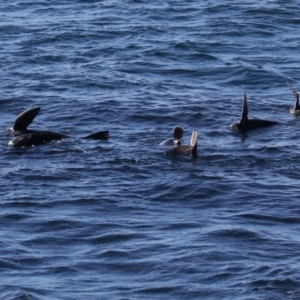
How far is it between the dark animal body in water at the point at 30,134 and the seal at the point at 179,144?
49.9 inches

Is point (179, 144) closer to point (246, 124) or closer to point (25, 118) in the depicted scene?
point (246, 124)

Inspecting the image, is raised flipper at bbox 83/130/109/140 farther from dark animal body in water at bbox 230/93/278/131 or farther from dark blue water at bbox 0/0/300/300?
dark animal body in water at bbox 230/93/278/131

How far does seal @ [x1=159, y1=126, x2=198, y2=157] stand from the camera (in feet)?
57.0

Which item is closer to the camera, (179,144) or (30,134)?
(179,144)

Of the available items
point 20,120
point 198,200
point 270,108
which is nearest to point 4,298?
point 198,200

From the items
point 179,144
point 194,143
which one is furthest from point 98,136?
point 194,143

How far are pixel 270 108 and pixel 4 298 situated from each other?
10.2 m

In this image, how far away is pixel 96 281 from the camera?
A: 12.5 metres

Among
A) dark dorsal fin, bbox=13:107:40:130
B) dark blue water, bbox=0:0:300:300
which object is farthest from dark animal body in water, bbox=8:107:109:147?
dark blue water, bbox=0:0:300:300

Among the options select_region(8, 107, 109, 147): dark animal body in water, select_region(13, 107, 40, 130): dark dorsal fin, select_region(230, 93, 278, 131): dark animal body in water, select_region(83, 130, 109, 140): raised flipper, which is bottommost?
select_region(230, 93, 278, 131): dark animal body in water

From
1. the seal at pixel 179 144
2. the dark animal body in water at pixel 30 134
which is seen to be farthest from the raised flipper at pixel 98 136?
the seal at pixel 179 144

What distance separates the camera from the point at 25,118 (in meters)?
18.8

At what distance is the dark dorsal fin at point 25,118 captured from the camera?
18719 mm

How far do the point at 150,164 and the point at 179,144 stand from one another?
879mm
